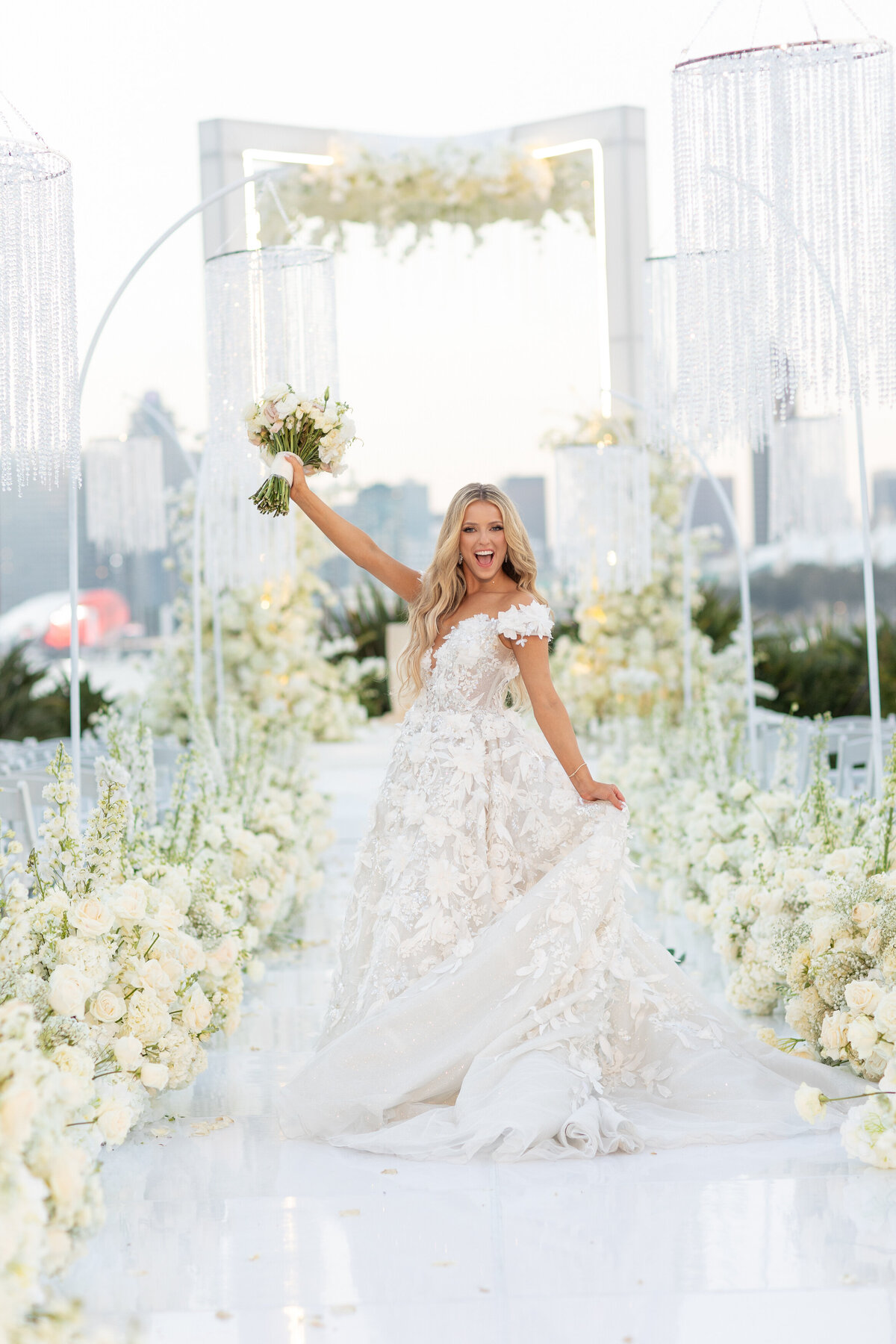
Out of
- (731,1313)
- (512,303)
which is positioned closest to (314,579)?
(512,303)

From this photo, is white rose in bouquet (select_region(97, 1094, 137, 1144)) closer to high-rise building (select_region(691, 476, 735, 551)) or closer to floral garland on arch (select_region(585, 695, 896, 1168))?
floral garland on arch (select_region(585, 695, 896, 1168))

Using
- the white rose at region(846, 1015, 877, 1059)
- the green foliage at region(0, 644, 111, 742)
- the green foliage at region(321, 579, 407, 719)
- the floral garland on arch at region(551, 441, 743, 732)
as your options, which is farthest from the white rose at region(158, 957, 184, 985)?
the green foliage at region(321, 579, 407, 719)

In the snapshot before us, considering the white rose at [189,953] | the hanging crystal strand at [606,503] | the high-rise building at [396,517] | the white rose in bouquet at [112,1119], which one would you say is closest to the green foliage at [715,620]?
the hanging crystal strand at [606,503]

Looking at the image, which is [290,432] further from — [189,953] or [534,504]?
[534,504]

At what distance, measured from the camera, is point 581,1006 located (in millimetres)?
3418

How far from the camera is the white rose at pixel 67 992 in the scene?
2930mm

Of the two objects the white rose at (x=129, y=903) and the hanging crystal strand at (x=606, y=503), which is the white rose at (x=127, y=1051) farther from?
the hanging crystal strand at (x=606, y=503)

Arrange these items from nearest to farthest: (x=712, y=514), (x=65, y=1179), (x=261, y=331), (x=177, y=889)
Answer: (x=65, y=1179), (x=177, y=889), (x=261, y=331), (x=712, y=514)

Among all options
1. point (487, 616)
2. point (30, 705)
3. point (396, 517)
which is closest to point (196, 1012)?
point (487, 616)

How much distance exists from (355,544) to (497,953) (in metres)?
1.19

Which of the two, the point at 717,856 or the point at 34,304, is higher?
the point at 34,304

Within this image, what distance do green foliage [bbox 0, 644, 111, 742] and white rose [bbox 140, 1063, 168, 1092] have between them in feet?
23.2

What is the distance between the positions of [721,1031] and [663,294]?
10.5 feet

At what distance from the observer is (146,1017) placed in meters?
3.22
